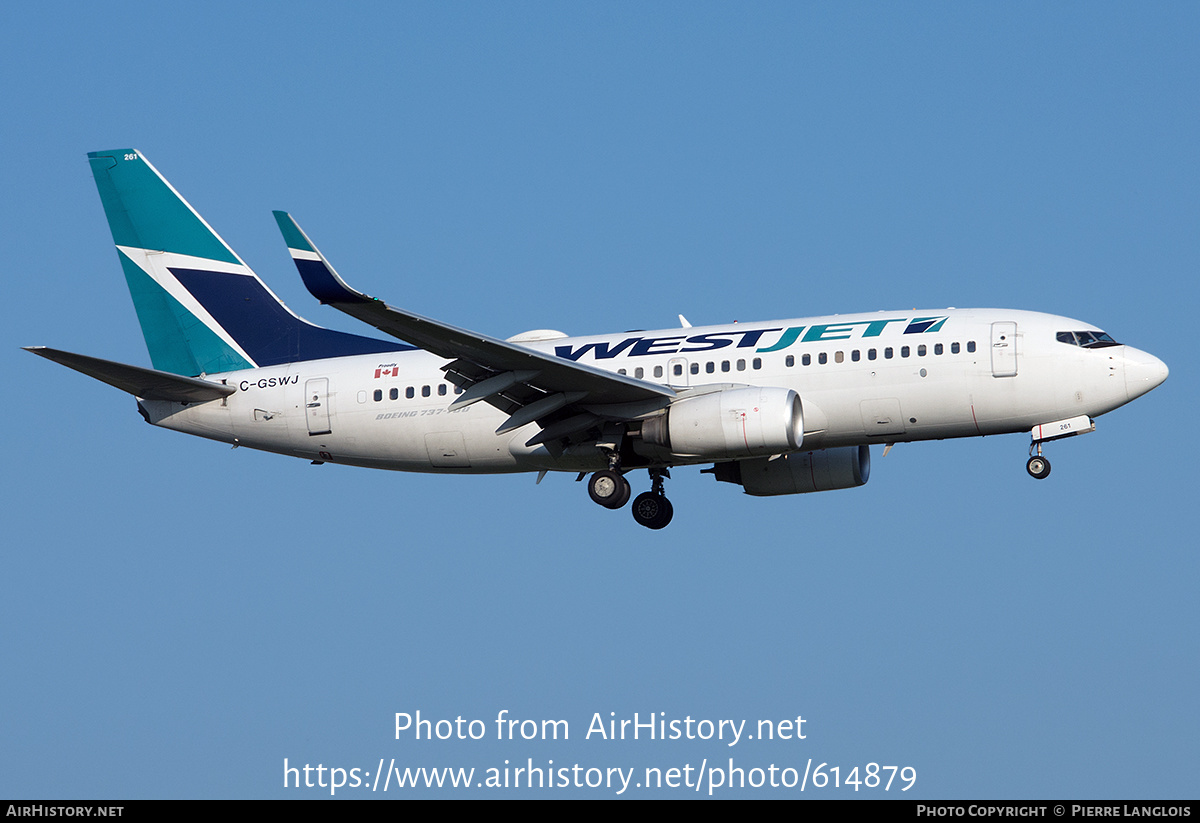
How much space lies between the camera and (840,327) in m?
36.2

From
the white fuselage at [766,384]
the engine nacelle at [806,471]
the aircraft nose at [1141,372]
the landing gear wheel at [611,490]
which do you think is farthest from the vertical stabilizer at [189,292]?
the aircraft nose at [1141,372]

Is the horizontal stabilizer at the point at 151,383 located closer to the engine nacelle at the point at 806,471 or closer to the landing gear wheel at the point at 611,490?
the landing gear wheel at the point at 611,490

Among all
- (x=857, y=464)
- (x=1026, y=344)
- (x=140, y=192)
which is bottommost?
(x=857, y=464)

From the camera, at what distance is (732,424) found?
113 feet

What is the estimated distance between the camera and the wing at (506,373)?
1155 inches

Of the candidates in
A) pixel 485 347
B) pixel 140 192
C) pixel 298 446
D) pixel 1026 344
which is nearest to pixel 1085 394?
pixel 1026 344

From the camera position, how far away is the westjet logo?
35.8 meters

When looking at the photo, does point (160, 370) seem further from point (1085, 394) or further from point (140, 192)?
point (1085, 394)

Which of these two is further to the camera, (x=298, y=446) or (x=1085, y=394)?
(x=298, y=446)

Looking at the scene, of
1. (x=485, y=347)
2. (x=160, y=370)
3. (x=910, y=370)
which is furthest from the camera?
(x=160, y=370)

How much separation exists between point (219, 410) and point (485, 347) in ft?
31.5

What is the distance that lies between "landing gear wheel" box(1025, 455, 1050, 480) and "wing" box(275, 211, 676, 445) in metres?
8.61

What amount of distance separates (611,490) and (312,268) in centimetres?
1090

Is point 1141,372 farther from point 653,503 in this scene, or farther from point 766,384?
point 653,503
